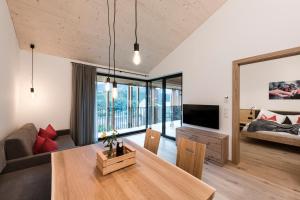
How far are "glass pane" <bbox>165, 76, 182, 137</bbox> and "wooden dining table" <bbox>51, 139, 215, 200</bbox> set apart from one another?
3.33 meters

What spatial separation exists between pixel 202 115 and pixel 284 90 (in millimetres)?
3684

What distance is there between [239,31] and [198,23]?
0.99 metres

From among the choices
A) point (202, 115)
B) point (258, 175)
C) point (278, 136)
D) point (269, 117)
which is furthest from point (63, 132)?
point (269, 117)

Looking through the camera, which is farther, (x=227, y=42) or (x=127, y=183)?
(x=227, y=42)

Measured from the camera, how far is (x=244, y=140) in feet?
14.7

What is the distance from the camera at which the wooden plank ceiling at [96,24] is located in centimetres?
237

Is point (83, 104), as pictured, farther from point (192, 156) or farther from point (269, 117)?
point (269, 117)

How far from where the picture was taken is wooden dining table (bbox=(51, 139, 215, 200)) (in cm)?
93

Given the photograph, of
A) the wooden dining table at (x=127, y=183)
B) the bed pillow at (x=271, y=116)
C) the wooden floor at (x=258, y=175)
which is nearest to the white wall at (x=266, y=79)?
the bed pillow at (x=271, y=116)

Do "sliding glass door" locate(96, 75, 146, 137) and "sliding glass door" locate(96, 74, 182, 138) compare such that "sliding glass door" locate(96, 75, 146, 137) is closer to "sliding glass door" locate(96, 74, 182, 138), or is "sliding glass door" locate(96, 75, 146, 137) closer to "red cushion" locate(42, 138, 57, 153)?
"sliding glass door" locate(96, 74, 182, 138)

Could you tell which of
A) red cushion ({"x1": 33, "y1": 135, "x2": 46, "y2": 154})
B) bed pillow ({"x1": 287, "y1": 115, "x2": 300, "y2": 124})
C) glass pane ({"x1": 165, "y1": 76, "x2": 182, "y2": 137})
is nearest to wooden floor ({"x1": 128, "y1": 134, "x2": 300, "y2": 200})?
bed pillow ({"x1": 287, "y1": 115, "x2": 300, "y2": 124})

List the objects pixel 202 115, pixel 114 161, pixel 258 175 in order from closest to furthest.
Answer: pixel 114 161 → pixel 258 175 → pixel 202 115

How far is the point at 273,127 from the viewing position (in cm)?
392

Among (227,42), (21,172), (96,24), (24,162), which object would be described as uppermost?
(96,24)
